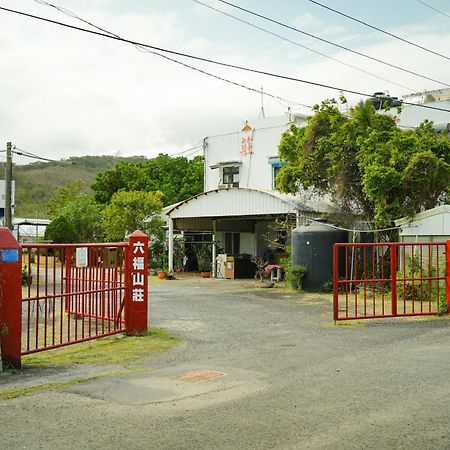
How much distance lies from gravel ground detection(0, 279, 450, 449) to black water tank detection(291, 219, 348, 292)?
8.49m

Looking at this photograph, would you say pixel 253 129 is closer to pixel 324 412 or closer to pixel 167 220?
pixel 167 220

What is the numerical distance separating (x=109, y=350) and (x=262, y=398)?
382cm

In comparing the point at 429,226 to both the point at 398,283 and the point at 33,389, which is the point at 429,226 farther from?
the point at 33,389

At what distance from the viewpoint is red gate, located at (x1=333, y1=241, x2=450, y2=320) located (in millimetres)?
12898

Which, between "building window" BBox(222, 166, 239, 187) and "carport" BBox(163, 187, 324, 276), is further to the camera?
"building window" BBox(222, 166, 239, 187)

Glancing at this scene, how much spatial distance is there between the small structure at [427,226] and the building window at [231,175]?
14.2m

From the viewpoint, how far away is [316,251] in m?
20.1

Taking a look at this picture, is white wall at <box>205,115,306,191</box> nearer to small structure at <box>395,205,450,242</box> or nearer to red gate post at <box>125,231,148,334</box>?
small structure at <box>395,205,450,242</box>

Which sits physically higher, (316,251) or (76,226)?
(76,226)

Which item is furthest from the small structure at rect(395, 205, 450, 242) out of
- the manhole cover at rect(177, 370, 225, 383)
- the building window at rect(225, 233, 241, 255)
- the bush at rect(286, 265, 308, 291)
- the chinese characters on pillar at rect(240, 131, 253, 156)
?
the building window at rect(225, 233, 241, 255)

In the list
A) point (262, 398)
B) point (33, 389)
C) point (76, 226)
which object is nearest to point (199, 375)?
point (262, 398)

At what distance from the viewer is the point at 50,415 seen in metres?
6.01

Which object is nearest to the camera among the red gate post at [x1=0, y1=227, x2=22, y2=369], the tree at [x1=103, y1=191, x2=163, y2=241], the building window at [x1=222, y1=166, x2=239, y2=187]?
the red gate post at [x1=0, y1=227, x2=22, y2=369]

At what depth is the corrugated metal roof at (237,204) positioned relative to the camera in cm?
2284
